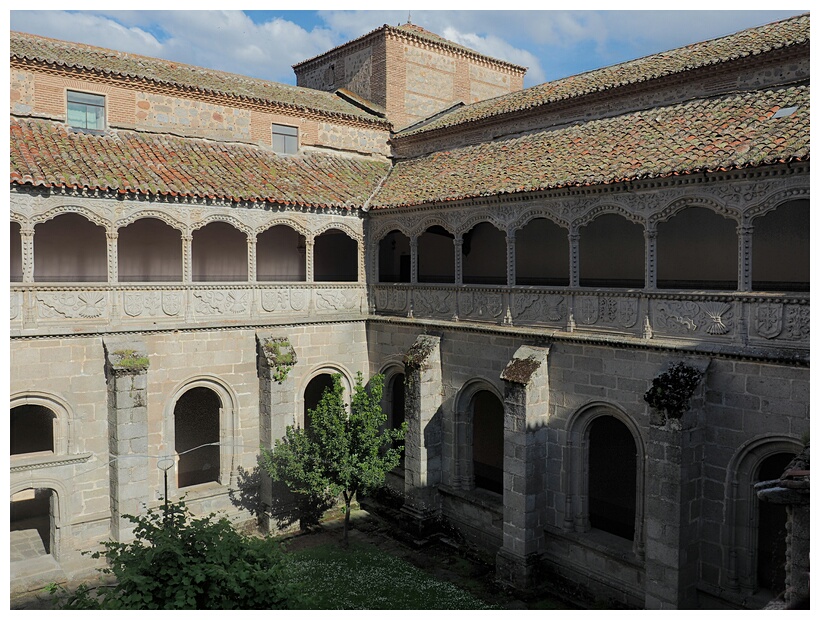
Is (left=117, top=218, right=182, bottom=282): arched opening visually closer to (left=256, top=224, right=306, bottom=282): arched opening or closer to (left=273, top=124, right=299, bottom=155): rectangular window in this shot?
(left=256, top=224, right=306, bottom=282): arched opening

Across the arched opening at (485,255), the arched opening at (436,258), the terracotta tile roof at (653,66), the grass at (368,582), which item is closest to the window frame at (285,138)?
the terracotta tile roof at (653,66)

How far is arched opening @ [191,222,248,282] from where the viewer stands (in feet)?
64.8

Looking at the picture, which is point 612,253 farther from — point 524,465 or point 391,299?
point 524,465

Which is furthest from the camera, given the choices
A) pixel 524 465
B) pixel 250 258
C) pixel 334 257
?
pixel 334 257

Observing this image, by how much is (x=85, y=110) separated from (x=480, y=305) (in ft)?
36.1

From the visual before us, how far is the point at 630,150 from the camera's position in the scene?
14.5m

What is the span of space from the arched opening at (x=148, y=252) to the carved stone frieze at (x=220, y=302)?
302 cm

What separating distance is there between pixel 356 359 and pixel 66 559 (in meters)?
8.48

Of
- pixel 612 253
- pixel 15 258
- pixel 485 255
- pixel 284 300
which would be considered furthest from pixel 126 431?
pixel 612 253

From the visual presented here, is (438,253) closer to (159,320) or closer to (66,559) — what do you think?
(159,320)

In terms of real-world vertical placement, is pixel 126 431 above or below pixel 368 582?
above

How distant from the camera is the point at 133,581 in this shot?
8.12 m

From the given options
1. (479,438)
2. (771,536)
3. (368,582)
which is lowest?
(368,582)

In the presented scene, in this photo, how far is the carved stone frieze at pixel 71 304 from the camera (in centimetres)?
1470
